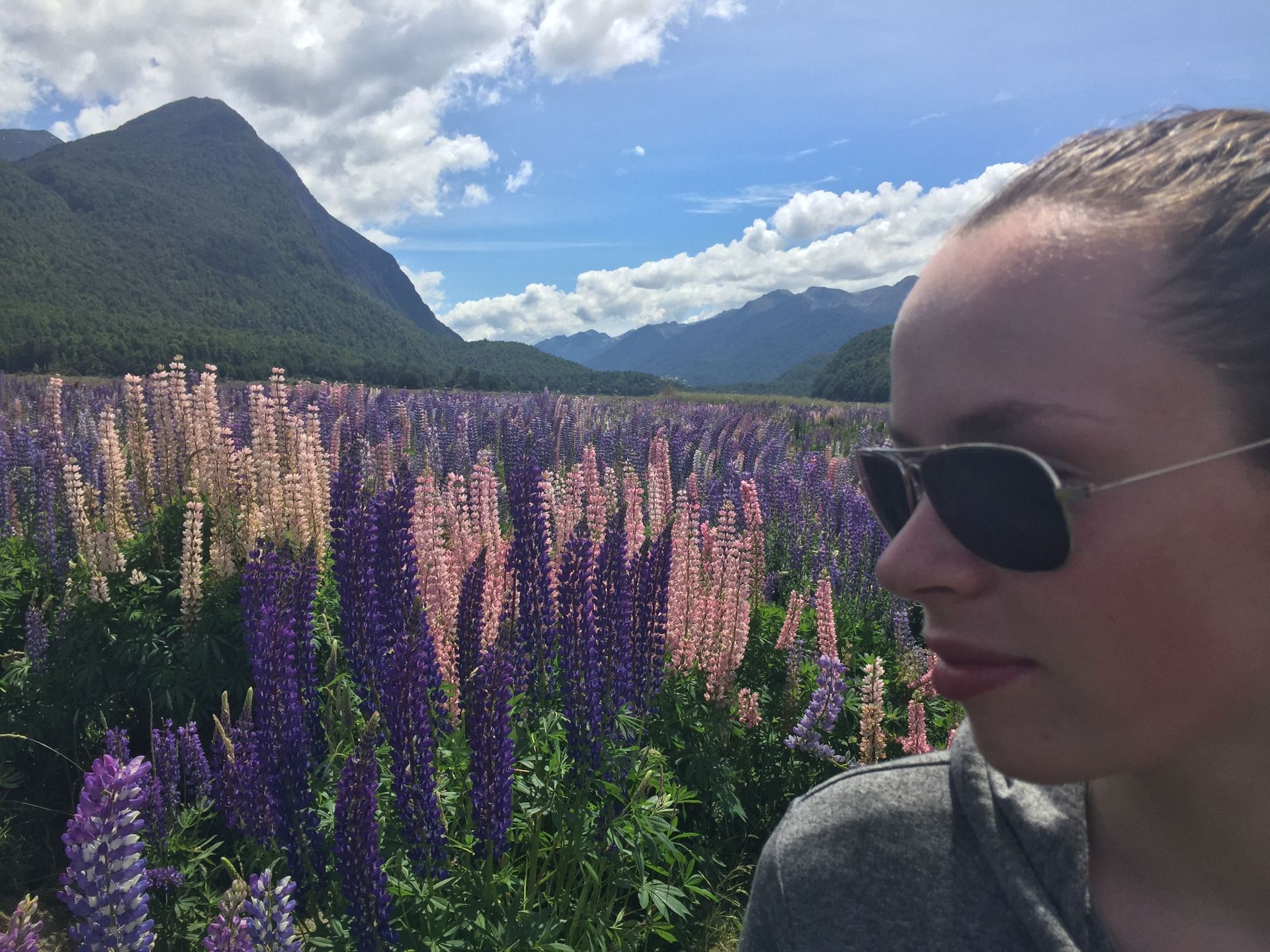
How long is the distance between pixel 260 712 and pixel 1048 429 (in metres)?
3.07

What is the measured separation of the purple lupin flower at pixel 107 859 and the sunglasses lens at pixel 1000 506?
71.6 inches

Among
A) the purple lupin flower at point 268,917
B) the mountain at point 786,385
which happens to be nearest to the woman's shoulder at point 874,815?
the purple lupin flower at point 268,917

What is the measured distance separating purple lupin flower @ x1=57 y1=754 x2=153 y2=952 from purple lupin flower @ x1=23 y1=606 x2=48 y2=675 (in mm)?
4563

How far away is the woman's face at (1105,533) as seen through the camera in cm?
80

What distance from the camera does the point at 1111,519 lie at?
0.82 metres

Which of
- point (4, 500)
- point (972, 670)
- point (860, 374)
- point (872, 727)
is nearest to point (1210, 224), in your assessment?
point (972, 670)

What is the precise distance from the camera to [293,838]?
2877 millimetres

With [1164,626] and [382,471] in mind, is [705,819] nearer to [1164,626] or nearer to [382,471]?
[1164,626]

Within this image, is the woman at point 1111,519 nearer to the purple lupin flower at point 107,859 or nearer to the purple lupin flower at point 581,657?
the purple lupin flower at point 107,859

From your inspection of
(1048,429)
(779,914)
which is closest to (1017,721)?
(1048,429)

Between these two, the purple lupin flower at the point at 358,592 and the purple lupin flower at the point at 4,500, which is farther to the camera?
the purple lupin flower at the point at 4,500

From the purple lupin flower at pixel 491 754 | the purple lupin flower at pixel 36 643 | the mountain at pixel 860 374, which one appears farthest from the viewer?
the mountain at pixel 860 374

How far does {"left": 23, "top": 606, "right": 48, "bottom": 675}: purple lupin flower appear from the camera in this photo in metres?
5.33

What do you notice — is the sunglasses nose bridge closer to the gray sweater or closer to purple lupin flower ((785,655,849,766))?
the gray sweater
